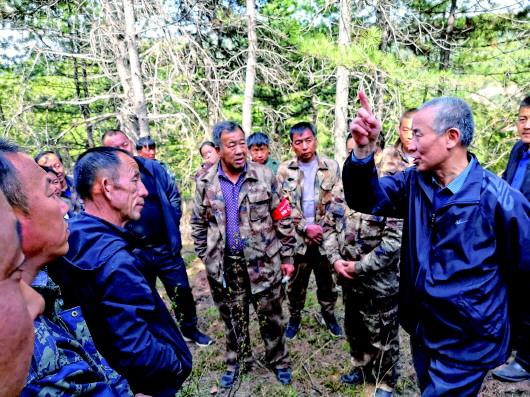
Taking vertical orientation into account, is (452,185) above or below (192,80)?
below

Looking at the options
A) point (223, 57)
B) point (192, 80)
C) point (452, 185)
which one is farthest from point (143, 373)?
point (223, 57)

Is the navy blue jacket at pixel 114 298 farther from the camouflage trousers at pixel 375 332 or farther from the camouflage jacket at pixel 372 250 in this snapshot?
the camouflage trousers at pixel 375 332

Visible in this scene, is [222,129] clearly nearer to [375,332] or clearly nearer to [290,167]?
[290,167]

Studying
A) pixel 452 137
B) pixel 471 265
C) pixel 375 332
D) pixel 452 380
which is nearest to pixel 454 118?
pixel 452 137

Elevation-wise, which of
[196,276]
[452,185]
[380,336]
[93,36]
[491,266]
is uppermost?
[93,36]

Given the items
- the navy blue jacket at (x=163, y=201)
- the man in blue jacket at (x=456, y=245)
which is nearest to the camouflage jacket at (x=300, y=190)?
the navy blue jacket at (x=163, y=201)

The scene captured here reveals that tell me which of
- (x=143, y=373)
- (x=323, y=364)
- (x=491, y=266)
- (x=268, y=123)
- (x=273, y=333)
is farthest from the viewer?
(x=268, y=123)

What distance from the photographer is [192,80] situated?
23.9 feet

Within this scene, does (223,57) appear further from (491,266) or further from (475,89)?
(491,266)

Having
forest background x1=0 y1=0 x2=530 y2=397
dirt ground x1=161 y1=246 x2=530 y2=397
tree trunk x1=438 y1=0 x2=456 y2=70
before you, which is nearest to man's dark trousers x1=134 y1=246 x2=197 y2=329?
dirt ground x1=161 y1=246 x2=530 y2=397

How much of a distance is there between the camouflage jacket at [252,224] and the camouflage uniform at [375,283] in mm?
573

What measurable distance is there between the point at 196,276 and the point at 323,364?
326 cm

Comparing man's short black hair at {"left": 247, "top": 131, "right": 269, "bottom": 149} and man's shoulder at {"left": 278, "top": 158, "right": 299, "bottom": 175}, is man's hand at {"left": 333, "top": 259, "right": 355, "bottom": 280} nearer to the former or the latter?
man's shoulder at {"left": 278, "top": 158, "right": 299, "bottom": 175}

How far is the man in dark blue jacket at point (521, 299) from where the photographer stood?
2002 mm
